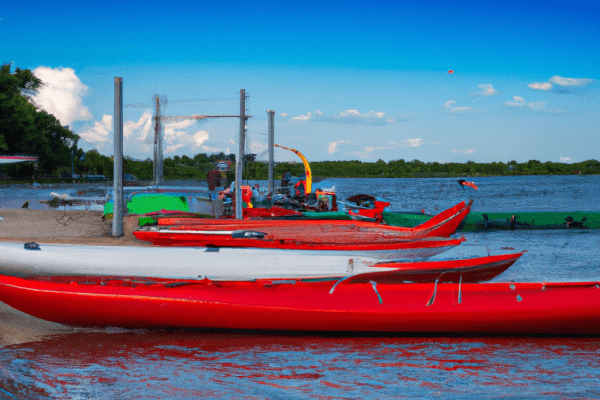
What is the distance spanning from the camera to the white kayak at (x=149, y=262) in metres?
9.73

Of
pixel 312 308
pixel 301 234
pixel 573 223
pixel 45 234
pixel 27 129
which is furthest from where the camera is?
pixel 27 129

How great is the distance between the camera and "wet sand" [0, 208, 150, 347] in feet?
28.9

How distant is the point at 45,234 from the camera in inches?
548

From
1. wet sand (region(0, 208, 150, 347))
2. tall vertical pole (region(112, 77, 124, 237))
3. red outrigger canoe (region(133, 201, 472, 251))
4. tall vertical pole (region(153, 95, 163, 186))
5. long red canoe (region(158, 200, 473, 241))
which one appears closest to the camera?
wet sand (region(0, 208, 150, 347))

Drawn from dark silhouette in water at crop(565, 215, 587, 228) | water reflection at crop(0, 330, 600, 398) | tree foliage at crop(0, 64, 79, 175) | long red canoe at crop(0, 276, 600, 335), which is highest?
tree foliage at crop(0, 64, 79, 175)

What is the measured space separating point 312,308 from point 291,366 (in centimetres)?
129

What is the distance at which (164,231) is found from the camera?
11.5 meters

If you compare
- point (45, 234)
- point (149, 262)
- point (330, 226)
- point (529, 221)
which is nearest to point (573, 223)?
point (529, 221)

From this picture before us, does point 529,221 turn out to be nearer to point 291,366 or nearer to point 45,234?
point 291,366

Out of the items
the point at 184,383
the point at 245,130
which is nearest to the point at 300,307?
the point at 184,383

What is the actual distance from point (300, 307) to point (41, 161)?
5948cm

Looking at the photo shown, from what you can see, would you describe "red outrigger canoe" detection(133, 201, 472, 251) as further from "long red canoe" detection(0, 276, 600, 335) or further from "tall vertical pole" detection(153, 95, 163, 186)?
"tall vertical pole" detection(153, 95, 163, 186)

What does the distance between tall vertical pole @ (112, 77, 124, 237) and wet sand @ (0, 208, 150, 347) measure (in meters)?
0.41

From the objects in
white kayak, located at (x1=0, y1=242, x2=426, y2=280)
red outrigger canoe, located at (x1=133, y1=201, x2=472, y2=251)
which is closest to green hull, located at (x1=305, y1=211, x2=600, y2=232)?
red outrigger canoe, located at (x1=133, y1=201, x2=472, y2=251)
